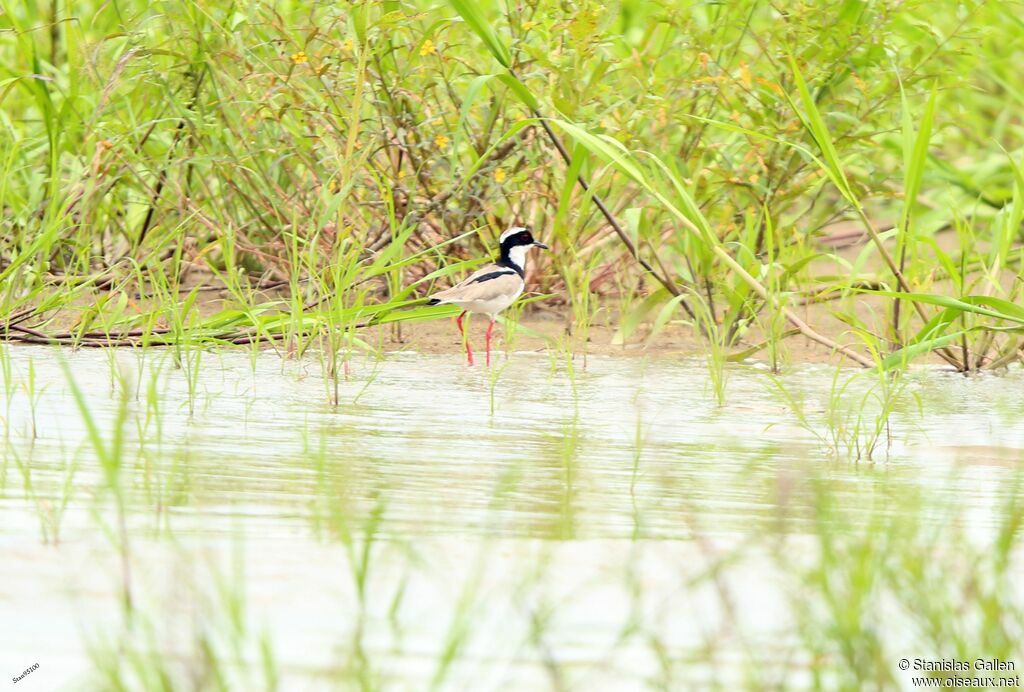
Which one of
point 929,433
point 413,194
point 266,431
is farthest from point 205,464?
point 413,194

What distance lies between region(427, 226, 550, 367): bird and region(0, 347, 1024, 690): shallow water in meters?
0.72

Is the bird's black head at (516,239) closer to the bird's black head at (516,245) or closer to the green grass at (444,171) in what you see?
the bird's black head at (516,245)

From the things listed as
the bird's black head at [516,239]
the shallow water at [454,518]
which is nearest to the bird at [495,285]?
the bird's black head at [516,239]

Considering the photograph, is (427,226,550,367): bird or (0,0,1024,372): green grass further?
(427,226,550,367): bird

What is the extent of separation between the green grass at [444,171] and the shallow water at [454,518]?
0.43 meters

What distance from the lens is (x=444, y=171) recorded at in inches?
259

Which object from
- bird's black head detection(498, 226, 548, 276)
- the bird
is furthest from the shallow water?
bird's black head detection(498, 226, 548, 276)

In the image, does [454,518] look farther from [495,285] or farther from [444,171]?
[444,171]

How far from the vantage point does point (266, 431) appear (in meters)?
4.36

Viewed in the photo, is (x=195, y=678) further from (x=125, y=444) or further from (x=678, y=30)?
(x=678, y=30)

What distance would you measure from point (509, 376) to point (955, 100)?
5136 mm

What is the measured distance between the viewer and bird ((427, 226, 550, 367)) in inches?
249

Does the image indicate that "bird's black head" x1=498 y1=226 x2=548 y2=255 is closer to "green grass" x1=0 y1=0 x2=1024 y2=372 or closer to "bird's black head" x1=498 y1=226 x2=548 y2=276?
"bird's black head" x1=498 y1=226 x2=548 y2=276

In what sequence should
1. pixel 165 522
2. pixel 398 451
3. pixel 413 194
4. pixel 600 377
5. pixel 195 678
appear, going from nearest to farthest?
pixel 195 678 → pixel 165 522 → pixel 398 451 → pixel 600 377 → pixel 413 194
